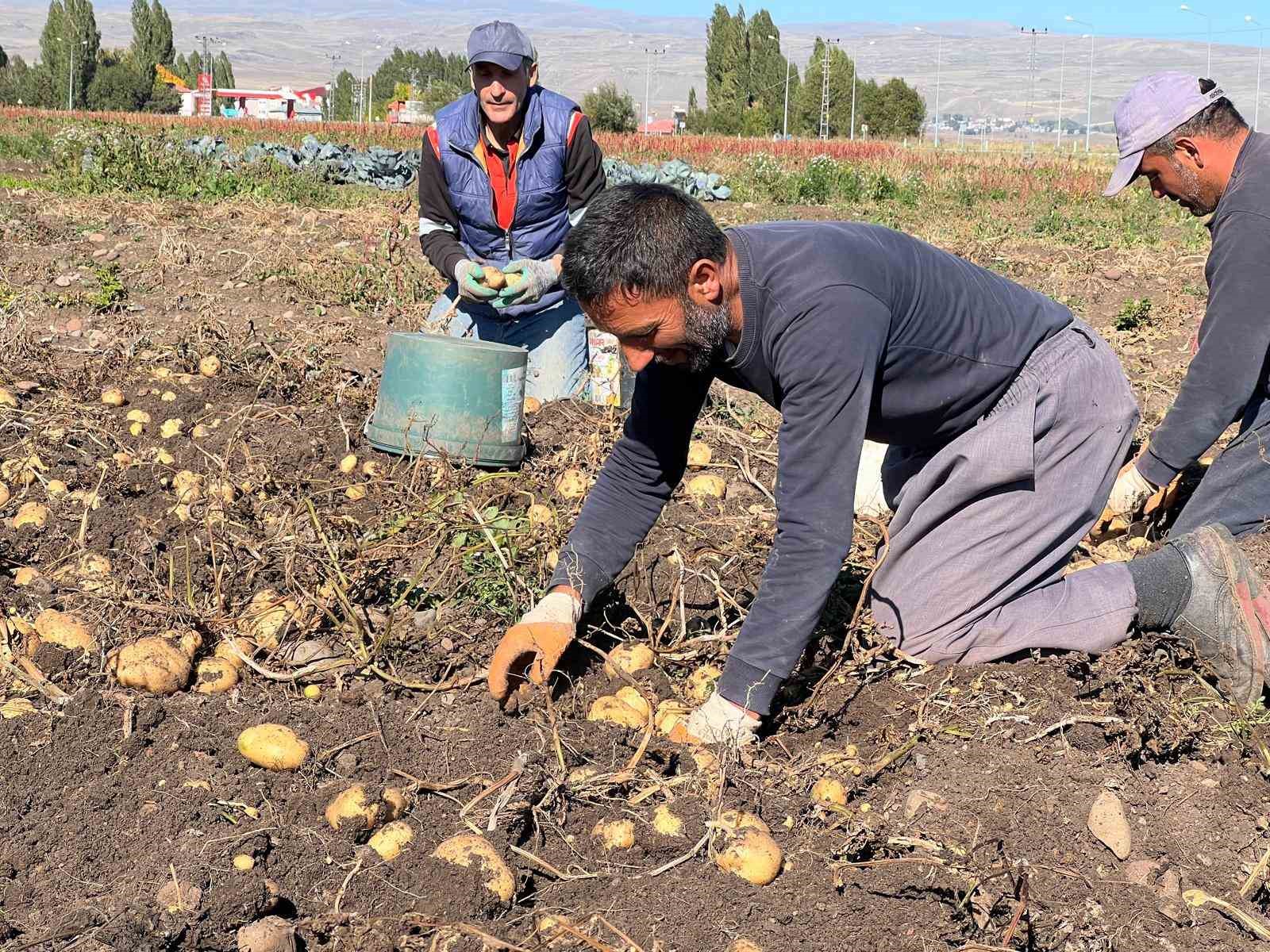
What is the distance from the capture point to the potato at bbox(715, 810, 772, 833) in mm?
2139

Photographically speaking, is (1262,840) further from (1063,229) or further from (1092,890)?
(1063,229)

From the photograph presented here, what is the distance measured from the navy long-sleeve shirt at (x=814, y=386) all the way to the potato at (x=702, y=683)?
29cm

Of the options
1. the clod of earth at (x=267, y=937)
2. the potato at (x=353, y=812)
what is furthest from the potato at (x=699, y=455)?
the clod of earth at (x=267, y=937)

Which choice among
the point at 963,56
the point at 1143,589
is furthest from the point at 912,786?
the point at 963,56

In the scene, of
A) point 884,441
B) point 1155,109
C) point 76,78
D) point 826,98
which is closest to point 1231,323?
point 1155,109

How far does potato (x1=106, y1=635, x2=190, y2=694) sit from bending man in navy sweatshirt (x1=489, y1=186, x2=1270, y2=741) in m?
0.68

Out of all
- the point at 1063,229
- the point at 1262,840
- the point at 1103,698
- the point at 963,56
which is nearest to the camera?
the point at 1262,840

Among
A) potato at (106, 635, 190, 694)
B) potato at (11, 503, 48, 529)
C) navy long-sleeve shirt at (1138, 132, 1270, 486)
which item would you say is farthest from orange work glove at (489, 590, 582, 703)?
navy long-sleeve shirt at (1138, 132, 1270, 486)

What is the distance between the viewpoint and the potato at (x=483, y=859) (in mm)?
2018

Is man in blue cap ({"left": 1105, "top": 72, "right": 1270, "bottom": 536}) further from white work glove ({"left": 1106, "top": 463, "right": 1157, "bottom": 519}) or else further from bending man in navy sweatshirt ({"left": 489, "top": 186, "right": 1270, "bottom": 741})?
bending man in navy sweatshirt ({"left": 489, "top": 186, "right": 1270, "bottom": 741})

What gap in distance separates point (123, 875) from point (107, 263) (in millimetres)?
5884

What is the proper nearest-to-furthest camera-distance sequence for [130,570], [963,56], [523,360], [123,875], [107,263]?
[123,875] → [130,570] → [523,360] → [107,263] → [963,56]

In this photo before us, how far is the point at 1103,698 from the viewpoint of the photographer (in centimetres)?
269

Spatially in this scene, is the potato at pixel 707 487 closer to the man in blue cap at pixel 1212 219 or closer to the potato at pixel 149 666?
the man in blue cap at pixel 1212 219
